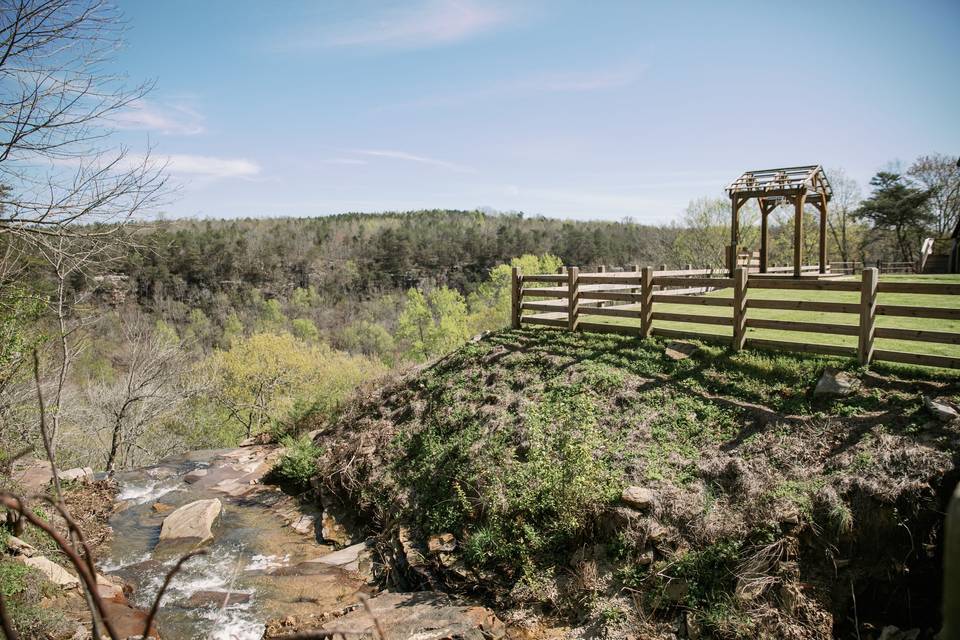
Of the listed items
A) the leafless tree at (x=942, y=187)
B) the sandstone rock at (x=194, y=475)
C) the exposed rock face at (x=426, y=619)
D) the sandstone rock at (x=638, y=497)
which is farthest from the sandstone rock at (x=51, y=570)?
the leafless tree at (x=942, y=187)

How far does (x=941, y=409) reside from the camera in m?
6.74

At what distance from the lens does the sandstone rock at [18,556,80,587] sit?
7.79 meters

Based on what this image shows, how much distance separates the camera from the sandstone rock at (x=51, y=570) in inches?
307

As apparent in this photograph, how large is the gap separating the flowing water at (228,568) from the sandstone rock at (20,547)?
1.37 m

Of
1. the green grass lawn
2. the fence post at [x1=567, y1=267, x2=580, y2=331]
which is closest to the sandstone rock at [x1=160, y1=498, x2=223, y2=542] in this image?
the fence post at [x1=567, y1=267, x2=580, y2=331]

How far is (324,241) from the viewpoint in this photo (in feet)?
289

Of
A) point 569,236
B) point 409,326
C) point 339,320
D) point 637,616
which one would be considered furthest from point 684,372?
point 569,236

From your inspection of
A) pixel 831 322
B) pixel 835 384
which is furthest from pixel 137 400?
pixel 831 322

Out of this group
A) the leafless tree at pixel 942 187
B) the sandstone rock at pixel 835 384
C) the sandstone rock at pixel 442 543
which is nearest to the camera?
the sandstone rock at pixel 835 384

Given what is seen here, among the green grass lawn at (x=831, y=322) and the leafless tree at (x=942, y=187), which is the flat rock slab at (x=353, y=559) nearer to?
the green grass lawn at (x=831, y=322)

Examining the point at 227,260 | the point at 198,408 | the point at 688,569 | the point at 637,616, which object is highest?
the point at 227,260

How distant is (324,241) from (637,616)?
87.3 metres

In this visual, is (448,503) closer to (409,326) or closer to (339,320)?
(409,326)

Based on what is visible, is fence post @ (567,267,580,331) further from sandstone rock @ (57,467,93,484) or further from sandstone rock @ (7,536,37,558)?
sandstone rock @ (57,467,93,484)
